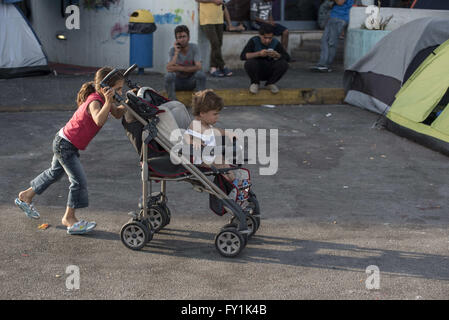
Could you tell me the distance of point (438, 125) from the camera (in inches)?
344

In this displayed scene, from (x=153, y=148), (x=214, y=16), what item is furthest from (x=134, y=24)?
(x=153, y=148)

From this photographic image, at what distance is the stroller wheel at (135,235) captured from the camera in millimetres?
5336

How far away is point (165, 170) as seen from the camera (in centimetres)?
527

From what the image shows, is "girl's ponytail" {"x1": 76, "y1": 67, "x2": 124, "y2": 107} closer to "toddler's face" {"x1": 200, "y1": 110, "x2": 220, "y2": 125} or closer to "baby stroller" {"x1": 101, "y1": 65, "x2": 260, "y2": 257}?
"baby stroller" {"x1": 101, "y1": 65, "x2": 260, "y2": 257}

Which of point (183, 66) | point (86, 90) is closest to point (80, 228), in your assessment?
point (86, 90)

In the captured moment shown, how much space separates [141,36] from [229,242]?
8.55 m

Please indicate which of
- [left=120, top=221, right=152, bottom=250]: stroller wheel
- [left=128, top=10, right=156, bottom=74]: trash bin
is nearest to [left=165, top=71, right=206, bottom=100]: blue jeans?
[left=128, top=10, right=156, bottom=74]: trash bin

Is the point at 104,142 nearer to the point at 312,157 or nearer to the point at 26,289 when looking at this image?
the point at 312,157

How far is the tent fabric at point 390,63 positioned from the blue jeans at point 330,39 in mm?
2357

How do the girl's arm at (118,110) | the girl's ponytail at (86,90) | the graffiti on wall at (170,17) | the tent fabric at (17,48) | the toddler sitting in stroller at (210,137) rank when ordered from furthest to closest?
the graffiti on wall at (170,17) < the tent fabric at (17,48) < the girl's ponytail at (86,90) < the girl's arm at (118,110) < the toddler sitting in stroller at (210,137)

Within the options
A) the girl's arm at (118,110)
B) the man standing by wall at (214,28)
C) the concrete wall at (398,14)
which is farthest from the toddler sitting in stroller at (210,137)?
the man standing by wall at (214,28)

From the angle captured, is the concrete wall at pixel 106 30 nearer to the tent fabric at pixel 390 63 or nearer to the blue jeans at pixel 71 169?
the tent fabric at pixel 390 63

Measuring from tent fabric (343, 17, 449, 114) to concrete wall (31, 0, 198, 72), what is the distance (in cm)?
370

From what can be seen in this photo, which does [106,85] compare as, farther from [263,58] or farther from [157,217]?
[263,58]
